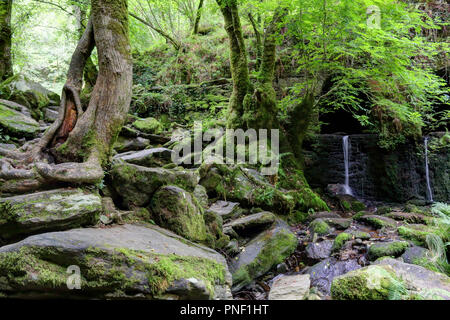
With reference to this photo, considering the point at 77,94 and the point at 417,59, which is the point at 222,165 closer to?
the point at 77,94

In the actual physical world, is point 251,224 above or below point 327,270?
above

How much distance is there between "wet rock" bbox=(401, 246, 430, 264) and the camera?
13.7 ft

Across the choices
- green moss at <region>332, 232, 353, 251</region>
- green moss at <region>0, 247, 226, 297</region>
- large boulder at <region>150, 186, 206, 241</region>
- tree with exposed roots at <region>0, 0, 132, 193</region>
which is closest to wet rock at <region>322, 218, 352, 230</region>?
green moss at <region>332, 232, 353, 251</region>

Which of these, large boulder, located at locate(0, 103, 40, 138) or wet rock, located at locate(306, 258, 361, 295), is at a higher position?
large boulder, located at locate(0, 103, 40, 138)

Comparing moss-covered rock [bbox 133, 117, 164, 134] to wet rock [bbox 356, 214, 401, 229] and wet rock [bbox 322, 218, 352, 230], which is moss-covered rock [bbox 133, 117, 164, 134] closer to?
wet rock [bbox 322, 218, 352, 230]

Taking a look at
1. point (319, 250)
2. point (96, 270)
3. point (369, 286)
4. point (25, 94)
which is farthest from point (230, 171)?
point (25, 94)

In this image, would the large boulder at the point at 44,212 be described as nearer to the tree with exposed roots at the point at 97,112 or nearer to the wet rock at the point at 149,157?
the tree with exposed roots at the point at 97,112

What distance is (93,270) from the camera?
2.23m

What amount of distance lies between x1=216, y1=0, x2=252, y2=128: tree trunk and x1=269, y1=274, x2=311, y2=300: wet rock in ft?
16.9

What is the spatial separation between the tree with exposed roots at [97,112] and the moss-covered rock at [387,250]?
173 inches

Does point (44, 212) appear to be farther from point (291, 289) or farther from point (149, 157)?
Answer: point (149, 157)

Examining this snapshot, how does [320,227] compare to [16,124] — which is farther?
[16,124]

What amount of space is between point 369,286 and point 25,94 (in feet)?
35.4

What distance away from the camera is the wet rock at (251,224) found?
5.09 metres
